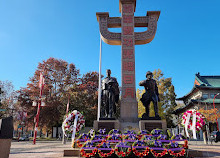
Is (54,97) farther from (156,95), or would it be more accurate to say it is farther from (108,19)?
(156,95)

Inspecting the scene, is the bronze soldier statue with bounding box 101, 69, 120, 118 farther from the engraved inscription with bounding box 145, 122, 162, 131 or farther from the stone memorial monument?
the engraved inscription with bounding box 145, 122, 162, 131

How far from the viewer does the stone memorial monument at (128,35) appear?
29.8ft

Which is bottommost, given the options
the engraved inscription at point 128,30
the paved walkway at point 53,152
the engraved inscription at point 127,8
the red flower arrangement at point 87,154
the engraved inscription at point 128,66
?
the paved walkway at point 53,152

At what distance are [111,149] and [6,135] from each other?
10.2 ft

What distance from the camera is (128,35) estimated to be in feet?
33.6

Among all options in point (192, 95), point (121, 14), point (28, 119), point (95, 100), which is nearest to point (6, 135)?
point (121, 14)

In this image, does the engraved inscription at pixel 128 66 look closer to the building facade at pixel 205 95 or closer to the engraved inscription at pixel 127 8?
the engraved inscription at pixel 127 8

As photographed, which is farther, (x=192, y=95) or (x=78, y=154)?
(x=192, y=95)

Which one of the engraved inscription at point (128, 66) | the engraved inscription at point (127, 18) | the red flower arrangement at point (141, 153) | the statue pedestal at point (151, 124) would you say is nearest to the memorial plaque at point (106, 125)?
the statue pedestal at point (151, 124)

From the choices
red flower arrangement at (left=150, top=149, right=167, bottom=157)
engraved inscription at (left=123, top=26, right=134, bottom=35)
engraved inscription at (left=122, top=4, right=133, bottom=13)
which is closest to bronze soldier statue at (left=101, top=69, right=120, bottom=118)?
red flower arrangement at (left=150, top=149, right=167, bottom=157)

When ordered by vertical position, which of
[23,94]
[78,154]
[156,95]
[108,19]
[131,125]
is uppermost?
[108,19]

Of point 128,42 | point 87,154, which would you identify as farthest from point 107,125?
point 128,42

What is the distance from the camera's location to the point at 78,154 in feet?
18.9

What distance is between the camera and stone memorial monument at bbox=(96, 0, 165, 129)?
9085mm
